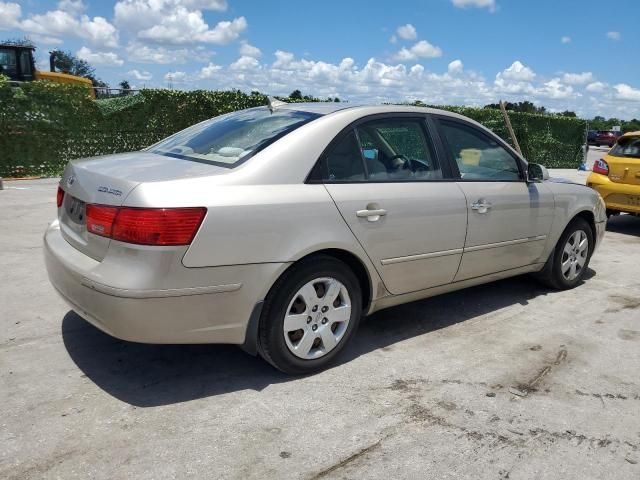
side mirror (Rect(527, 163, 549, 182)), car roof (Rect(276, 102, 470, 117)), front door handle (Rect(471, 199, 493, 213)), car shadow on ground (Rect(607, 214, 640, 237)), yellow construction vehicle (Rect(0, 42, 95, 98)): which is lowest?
car shadow on ground (Rect(607, 214, 640, 237))

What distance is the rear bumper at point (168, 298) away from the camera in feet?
9.39

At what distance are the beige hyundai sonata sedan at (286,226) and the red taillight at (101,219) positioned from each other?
10mm

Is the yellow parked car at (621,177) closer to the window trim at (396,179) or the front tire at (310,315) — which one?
the window trim at (396,179)

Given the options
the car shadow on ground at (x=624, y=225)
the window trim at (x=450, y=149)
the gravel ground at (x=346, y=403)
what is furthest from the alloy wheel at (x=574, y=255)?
the car shadow on ground at (x=624, y=225)

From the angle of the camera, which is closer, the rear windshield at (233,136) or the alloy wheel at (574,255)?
the rear windshield at (233,136)

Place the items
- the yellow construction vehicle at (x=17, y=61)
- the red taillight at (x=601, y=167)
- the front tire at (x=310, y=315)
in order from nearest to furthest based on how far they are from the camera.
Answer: the front tire at (x=310, y=315) < the red taillight at (x=601, y=167) < the yellow construction vehicle at (x=17, y=61)

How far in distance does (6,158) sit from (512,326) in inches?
449

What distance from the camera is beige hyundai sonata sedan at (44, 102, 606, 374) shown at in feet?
9.50

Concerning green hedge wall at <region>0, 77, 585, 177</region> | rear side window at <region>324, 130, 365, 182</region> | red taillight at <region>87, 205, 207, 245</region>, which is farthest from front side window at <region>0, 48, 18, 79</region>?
red taillight at <region>87, 205, 207, 245</region>

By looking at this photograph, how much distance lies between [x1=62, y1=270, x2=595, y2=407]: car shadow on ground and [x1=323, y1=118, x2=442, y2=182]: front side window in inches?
45.9

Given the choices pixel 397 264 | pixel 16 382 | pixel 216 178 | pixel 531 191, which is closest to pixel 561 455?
pixel 397 264

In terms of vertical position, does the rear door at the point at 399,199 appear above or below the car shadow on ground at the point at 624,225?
above

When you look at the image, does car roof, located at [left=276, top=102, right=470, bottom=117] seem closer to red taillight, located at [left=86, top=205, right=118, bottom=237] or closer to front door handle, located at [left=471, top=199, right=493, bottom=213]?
front door handle, located at [left=471, top=199, right=493, bottom=213]

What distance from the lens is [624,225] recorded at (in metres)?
9.56
